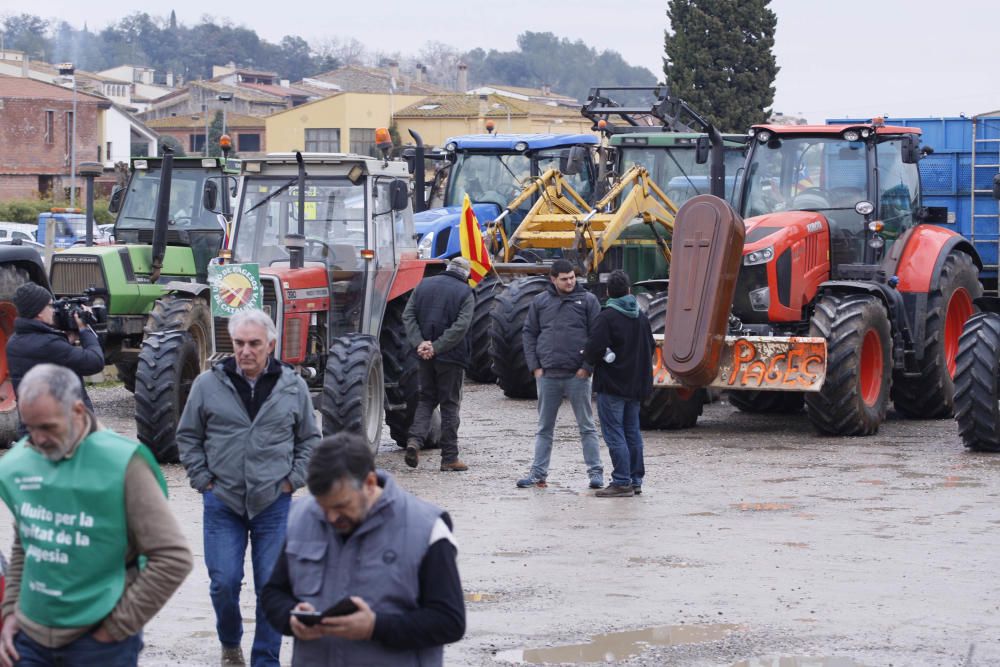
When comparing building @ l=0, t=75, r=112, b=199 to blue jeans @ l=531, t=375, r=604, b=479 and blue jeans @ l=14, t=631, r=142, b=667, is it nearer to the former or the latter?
blue jeans @ l=531, t=375, r=604, b=479

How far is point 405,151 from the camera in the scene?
20719 mm

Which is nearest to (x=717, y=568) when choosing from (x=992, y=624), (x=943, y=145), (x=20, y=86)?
(x=992, y=624)

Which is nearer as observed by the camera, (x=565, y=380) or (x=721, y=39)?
(x=565, y=380)

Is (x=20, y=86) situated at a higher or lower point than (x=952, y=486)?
higher

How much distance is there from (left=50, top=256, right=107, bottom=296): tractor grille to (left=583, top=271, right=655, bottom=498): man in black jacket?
6.22 metres

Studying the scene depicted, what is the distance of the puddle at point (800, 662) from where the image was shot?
7578 millimetres

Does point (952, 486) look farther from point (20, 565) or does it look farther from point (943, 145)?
point (20, 565)

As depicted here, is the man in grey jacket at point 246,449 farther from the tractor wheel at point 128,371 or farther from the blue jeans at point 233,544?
the tractor wheel at point 128,371

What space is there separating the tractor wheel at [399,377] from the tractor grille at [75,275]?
3.52 m

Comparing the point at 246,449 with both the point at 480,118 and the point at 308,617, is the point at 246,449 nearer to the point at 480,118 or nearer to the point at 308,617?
the point at 308,617

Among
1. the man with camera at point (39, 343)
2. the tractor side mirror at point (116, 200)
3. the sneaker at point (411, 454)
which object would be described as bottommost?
the sneaker at point (411, 454)

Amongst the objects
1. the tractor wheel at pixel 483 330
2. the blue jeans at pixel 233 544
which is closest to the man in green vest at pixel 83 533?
the blue jeans at pixel 233 544

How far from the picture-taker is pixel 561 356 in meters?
12.4

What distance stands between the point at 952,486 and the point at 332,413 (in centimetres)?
A: 469
